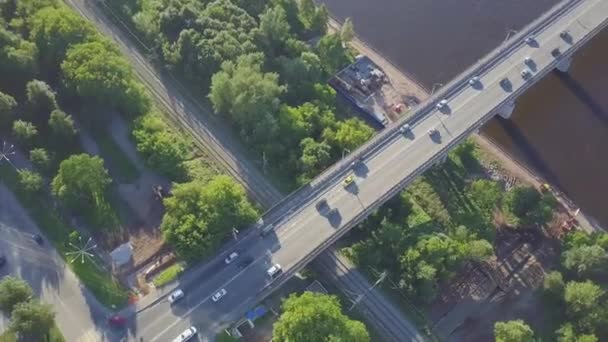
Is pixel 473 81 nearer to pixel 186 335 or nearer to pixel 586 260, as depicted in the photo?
pixel 586 260

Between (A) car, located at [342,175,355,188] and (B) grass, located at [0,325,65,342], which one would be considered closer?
(B) grass, located at [0,325,65,342]

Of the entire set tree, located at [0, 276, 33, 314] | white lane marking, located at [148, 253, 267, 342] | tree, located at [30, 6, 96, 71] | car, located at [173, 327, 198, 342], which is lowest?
car, located at [173, 327, 198, 342]

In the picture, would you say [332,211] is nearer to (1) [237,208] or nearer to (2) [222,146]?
(1) [237,208]

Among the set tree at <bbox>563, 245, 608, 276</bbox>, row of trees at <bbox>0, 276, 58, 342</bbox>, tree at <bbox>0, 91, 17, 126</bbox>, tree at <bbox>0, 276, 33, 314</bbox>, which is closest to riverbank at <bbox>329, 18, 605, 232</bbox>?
tree at <bbox>563, 245, 608, 276</bbox>

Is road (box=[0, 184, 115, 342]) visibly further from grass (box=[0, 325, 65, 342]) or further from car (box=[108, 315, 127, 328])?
car (box=[108, 315, 127, 328])

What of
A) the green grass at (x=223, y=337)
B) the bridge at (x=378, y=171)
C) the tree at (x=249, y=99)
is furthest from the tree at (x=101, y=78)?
the green grass at (x=223, y=337)
